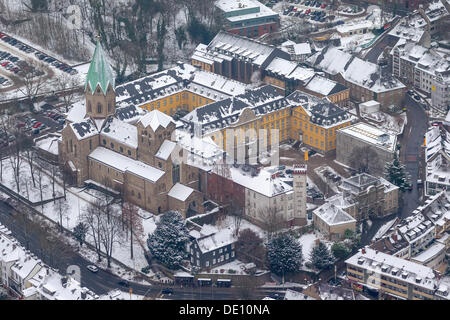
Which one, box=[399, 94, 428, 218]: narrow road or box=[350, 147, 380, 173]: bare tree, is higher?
box=[350, 147, 380, 173]: bare tree

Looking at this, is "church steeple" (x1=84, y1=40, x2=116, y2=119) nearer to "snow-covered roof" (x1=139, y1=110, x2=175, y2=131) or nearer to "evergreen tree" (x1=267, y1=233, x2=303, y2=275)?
"snow-covered roof" (x1=139, y1=110, x2=175, y2=131)

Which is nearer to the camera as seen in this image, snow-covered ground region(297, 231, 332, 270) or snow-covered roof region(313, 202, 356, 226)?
snow-covered ground region(297, 231, 332, 270)

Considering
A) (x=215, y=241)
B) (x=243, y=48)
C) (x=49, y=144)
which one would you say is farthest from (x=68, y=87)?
(x=215, y=241)

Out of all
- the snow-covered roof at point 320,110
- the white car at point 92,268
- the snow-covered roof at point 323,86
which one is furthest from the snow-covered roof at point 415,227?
the white car at point 92,268

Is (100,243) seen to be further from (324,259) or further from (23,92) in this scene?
(23,92)

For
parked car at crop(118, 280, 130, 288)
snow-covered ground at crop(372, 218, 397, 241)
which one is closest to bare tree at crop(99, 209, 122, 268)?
parked car at crop(118, 280, 130, 288)
